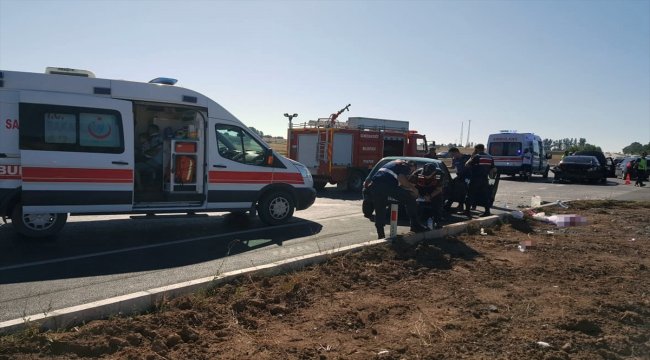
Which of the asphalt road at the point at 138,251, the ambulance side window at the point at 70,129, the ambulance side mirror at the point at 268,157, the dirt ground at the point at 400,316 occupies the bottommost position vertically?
the asphalt road at the point at 138,251

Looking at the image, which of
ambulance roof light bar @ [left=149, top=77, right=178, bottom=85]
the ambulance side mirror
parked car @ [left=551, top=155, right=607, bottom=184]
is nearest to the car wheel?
the ambulance side mirror

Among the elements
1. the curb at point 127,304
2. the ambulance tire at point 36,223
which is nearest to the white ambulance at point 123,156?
the ambulance tire at point 36,223

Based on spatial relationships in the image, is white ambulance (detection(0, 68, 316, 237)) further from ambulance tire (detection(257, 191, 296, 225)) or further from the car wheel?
the car wheel

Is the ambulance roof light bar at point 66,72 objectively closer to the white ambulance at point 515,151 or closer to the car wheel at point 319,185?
the car wheel at point 319,185

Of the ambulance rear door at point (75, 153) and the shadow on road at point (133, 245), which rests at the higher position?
the ambulance rear door at point (75, 153)

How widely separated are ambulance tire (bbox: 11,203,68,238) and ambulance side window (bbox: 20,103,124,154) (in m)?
1.05

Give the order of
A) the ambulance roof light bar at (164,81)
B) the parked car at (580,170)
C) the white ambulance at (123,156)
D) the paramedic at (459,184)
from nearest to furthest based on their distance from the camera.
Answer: the white ambulance at (123,156) → the ambulance roof light bar at (164,81) → the paramedic at (459,184) → the parked car at (580,170)

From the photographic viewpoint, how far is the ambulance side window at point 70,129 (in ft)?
24.5

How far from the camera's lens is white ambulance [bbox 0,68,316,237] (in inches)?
293

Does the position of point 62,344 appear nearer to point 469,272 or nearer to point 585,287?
point 469,272

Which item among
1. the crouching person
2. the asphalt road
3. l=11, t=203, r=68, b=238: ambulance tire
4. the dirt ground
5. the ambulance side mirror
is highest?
the ambulance side mirror

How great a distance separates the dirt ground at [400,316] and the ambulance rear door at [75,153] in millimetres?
3976

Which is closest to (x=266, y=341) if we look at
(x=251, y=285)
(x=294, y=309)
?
(x=294, y=309)

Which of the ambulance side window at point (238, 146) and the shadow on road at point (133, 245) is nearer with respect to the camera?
the shadow on road at point (133, 245)
